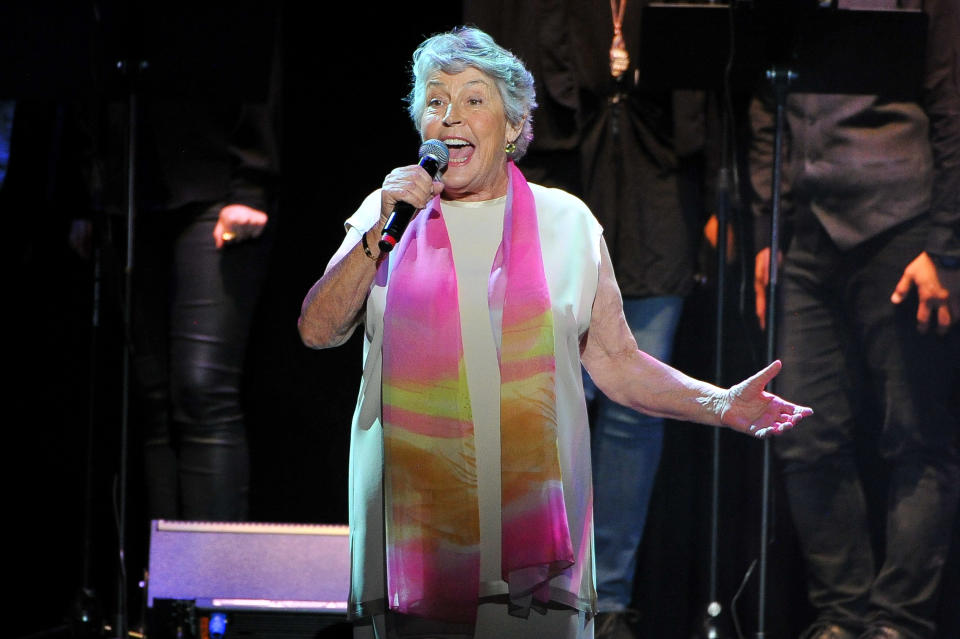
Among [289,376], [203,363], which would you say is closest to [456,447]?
[203,363]

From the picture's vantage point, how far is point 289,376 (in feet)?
14.9

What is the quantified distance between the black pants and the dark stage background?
1.75ft

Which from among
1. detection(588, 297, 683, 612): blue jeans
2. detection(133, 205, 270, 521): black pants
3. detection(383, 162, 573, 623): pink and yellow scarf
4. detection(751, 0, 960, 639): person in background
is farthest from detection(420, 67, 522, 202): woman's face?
detection(751, 0, 960, 639): person in background

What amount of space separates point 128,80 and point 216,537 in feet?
4.52

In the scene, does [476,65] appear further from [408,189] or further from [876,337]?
[876,337]

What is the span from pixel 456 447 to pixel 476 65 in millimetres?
798

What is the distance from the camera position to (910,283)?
3662 millimetres

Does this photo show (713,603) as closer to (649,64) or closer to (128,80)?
(649,64)

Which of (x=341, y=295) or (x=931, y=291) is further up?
(x=931, y=291)

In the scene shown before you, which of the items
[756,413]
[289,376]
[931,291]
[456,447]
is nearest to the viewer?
[456,447]

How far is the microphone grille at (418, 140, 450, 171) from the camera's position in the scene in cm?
227

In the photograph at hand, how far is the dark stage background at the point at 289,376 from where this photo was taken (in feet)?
14.2

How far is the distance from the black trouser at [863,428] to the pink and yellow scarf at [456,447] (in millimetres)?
1761

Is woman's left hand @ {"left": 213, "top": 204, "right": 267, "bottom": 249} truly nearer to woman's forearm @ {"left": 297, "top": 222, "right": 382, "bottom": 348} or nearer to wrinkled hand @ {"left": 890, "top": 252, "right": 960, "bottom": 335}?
woman's forearm @ {"left": 297, "top": 222, "right": 382, "bottom": 348}
